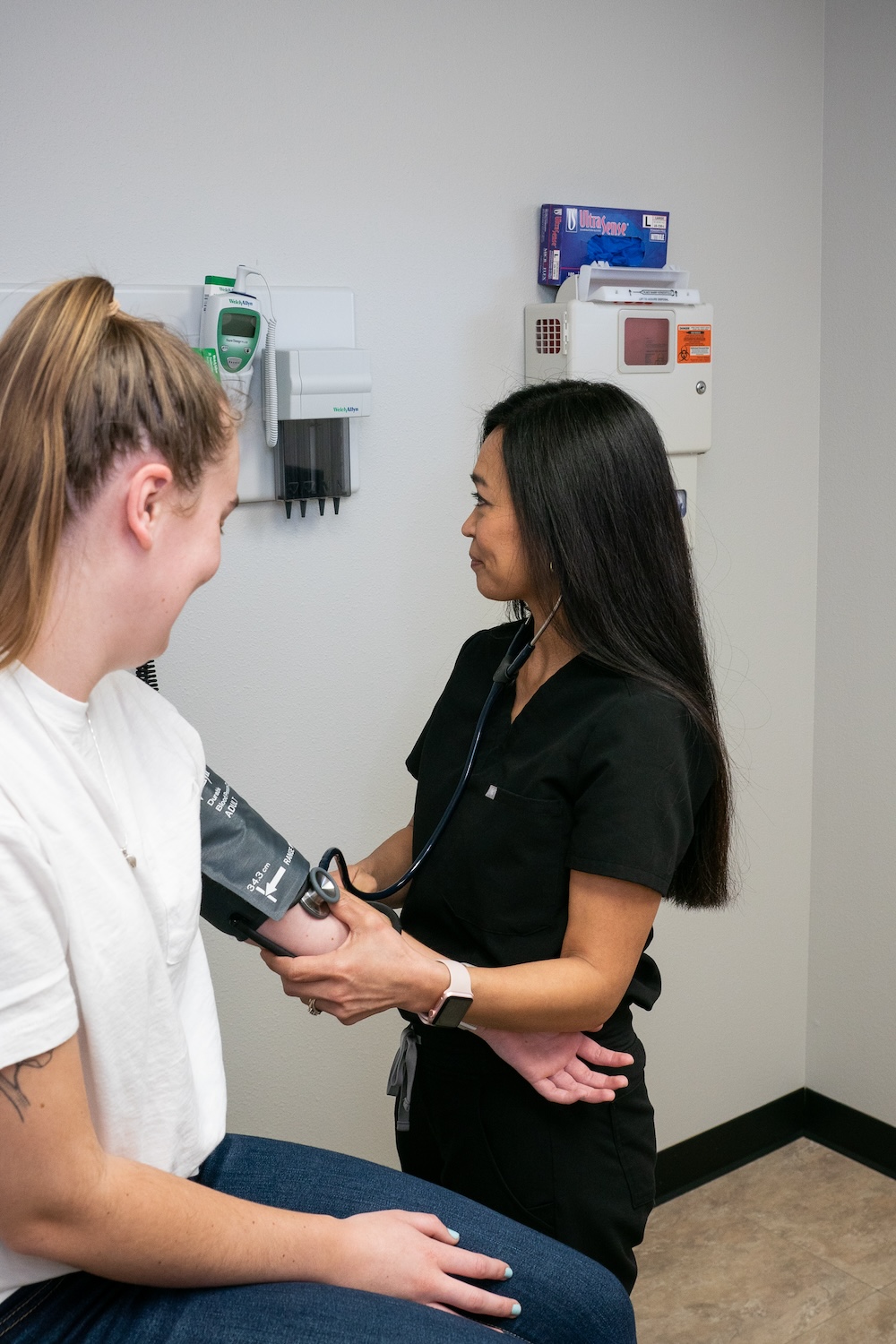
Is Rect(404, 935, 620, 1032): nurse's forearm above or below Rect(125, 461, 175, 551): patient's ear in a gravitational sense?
below

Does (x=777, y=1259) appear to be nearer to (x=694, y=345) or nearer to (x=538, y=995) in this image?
(x=538, y=995)

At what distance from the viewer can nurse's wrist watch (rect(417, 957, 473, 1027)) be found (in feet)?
4.29

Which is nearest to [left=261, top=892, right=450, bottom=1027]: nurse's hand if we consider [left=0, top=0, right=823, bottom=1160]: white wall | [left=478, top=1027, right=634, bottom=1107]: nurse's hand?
[left=478, top=1027, right=634, bottom=1107]: nurse's hand

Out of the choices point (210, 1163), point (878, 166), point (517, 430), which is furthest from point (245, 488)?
point (878, 166)

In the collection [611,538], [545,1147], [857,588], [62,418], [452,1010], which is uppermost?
[62,418]

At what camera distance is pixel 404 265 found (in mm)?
1936

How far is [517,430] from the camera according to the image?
148 centimetres

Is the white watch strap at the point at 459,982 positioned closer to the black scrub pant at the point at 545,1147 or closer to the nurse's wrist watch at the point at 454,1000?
the nurse's wrist watch at the point at 454,1000

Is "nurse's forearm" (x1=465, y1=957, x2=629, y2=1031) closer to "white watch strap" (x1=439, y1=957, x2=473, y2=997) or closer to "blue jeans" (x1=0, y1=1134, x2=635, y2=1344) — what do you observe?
"white watch strap" (x1=439, y1=957, x2=473, y2=997)

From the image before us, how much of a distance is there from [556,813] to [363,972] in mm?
300

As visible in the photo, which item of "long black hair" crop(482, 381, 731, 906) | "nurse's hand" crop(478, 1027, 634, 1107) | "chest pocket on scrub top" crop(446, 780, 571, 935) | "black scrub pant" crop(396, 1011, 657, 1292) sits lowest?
"black scrub pant" crop(396, 1011, 657, 1292)

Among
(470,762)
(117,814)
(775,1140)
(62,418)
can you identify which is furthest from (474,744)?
(775,1140)

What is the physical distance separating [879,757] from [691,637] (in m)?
1.26

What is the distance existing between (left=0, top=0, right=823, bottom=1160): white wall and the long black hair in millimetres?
559
